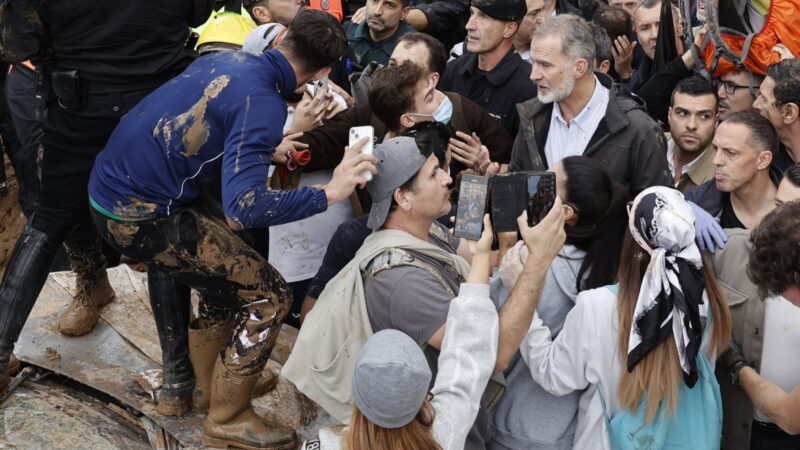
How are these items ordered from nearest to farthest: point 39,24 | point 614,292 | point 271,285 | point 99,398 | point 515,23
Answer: point 614,292 → point 271,285 → point 39,24 → point 99,398 → point 515,23

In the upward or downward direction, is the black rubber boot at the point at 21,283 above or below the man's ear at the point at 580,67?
below

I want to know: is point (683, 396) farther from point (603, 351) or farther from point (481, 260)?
point (481, 260)

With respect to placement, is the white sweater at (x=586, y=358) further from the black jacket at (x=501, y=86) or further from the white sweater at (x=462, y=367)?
the black jacket at (x=501, y=86)

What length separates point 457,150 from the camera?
13.5 ft

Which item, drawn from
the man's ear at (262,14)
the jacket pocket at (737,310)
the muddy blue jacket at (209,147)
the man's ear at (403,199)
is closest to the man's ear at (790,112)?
the jacket pocket at (737,310)

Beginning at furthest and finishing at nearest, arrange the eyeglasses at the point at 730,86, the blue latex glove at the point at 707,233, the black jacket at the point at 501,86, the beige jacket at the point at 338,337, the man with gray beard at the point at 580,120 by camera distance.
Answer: the black jacket at the point at 501,86 → the eyeglasses at the point at 730,86 → the man with gray beard at the point at 580,120 → the beige jacket at the point at 338,337 → the blue latex glove at the point at 707,233

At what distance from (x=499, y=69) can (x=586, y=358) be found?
273 centimetres

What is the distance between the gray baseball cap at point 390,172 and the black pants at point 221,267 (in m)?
0.59

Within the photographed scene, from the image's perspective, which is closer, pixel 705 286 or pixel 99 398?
pixel 705 286

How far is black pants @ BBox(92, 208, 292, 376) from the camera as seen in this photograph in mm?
3332

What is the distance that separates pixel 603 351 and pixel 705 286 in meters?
0.40

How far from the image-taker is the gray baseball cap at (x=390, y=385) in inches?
81.2

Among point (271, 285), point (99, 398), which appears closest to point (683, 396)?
point (271, 285)

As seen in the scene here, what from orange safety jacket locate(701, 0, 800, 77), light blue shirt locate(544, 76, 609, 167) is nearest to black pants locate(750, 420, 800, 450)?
light blue shirt locate(544, 76, 609, 167)
